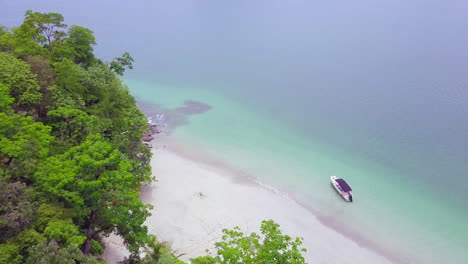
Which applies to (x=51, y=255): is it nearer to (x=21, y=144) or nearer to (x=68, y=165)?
(x=68, y=165)

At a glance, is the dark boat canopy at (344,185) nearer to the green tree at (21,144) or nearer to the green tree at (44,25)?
the green tree at (21,144)

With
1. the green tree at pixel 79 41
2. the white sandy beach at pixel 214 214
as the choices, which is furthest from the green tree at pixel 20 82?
the white sandy beach at pixel 214 214

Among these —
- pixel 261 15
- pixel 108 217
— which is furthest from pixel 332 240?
pixel 261 15

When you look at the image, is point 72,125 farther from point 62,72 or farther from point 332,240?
point 332,240

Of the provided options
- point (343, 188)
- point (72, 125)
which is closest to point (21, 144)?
point (72, 125)

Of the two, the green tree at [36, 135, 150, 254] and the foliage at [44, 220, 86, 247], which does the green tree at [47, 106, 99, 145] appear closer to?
the green tree at [36, 135, 150, 254]
